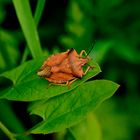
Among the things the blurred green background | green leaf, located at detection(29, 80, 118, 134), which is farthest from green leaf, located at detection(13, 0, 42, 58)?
the blurred green background

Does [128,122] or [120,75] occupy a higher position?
[120,75]

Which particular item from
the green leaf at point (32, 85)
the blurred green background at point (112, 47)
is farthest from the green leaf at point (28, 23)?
the blurred green background at point (112, 47)

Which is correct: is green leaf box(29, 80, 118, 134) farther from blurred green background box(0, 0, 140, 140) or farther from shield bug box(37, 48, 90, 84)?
blurred green background box(0, 0, 140, 140)

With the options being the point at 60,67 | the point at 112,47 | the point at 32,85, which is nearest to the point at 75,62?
the point at 60,67

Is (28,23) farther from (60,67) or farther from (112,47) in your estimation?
(112,47)

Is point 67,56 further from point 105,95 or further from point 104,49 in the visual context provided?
point 104,49

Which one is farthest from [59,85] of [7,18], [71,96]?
[7,18]
